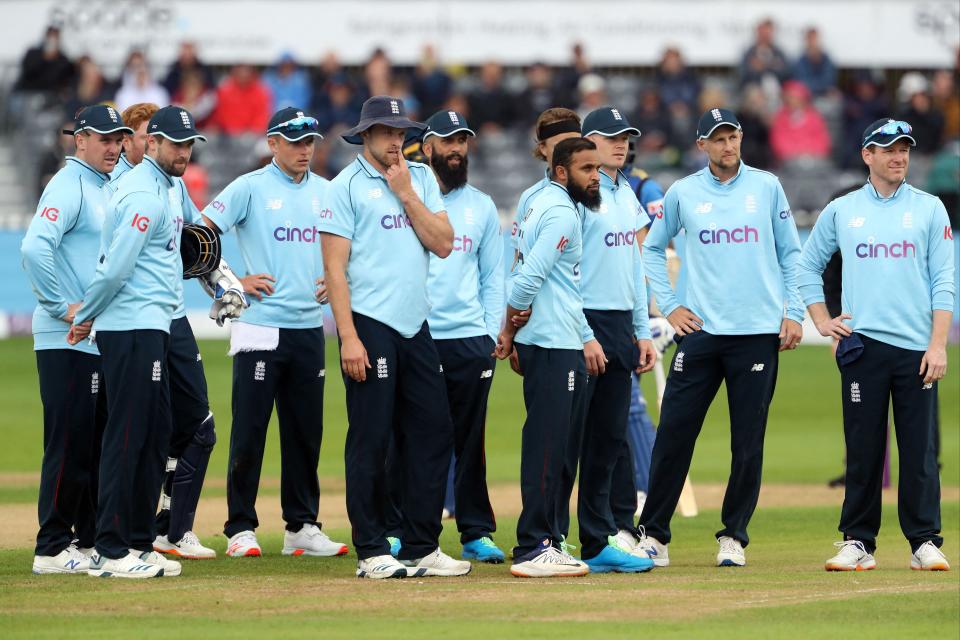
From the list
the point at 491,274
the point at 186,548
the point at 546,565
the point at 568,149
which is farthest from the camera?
the point at 491,274

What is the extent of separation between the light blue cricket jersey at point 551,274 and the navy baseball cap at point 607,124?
0.72 meters

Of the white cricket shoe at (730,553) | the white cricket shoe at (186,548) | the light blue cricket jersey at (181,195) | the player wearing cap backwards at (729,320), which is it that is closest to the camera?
the light blue cricket jersey at (181,195)

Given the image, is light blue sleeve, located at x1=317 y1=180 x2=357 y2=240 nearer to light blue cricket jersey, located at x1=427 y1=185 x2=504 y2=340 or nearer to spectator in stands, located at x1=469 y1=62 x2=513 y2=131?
light blue cricket jersey, located at x1=427 y1=185 x2=504 y2=340

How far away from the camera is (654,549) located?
388 inches

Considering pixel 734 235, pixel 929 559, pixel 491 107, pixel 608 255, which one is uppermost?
pixel 491 107

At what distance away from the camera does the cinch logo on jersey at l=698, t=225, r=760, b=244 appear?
9805mm

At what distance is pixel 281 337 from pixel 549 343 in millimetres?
1922

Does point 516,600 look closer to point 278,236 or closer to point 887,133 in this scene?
point 278,236

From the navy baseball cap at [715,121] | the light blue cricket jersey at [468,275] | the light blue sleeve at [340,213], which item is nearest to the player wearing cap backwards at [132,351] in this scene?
the light blue sleeve at [340,213]

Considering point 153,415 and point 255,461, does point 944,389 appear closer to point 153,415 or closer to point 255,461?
point 255,461

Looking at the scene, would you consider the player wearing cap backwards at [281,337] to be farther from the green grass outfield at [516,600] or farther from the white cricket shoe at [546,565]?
the white cricket shoe at [546,565]

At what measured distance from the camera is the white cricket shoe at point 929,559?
942 cm

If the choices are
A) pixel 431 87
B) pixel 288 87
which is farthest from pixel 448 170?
pixel 288 87

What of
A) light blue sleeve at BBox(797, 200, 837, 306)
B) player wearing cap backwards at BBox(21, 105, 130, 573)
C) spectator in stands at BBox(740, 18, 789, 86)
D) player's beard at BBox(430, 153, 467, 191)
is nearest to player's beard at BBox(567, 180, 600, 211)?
player's beard at BBox(430, 153, 467, 191)
